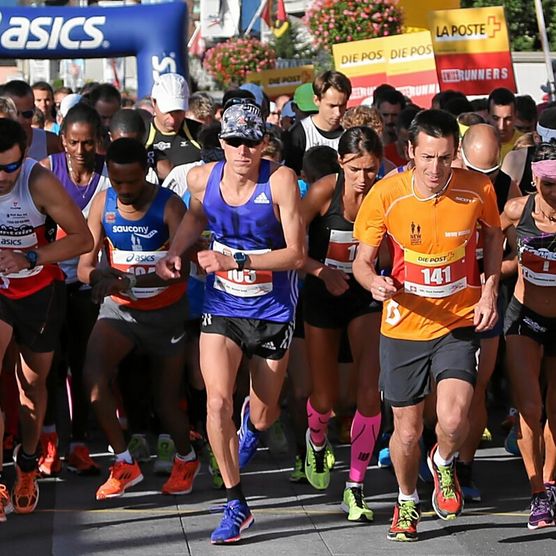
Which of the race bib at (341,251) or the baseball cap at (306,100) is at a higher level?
the baseball cap at (306,100)

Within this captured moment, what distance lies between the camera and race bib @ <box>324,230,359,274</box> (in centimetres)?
704

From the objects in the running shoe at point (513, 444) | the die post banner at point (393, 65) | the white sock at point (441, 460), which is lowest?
the running shoe at point (513, 444)

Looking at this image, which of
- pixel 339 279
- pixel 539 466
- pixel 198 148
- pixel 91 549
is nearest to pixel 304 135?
pixel 198 148

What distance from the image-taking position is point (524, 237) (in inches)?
266

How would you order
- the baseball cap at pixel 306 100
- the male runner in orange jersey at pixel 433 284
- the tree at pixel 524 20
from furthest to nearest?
1. the tree at pixel 524 20
2. the baseball cap at pixel 306 100
3. the male runner in orange jersey at pixel 433 284

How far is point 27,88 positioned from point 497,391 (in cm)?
423

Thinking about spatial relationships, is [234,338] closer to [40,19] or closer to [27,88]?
[27,88]

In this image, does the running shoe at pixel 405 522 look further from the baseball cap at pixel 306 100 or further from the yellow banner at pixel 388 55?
the yellow banner at pixel 388 55

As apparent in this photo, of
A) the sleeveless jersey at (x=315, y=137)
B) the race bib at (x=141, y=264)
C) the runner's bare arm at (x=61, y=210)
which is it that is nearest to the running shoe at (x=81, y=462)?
the race bib at (x=141, y=264)

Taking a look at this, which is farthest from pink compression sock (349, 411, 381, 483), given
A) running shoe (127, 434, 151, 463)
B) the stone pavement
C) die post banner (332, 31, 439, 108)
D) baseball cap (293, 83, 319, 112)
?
die post banner (332, 31, 439, 108)

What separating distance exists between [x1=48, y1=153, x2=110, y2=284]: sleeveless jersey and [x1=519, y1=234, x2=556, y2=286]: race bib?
250cm

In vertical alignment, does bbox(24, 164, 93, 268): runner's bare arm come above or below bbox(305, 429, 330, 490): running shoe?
above

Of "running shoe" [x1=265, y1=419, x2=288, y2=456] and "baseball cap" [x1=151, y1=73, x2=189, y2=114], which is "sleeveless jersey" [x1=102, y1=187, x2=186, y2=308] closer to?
"running shoe" [x1=265, y1=419, x2=288, y2=456]

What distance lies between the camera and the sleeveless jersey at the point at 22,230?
258 inches
